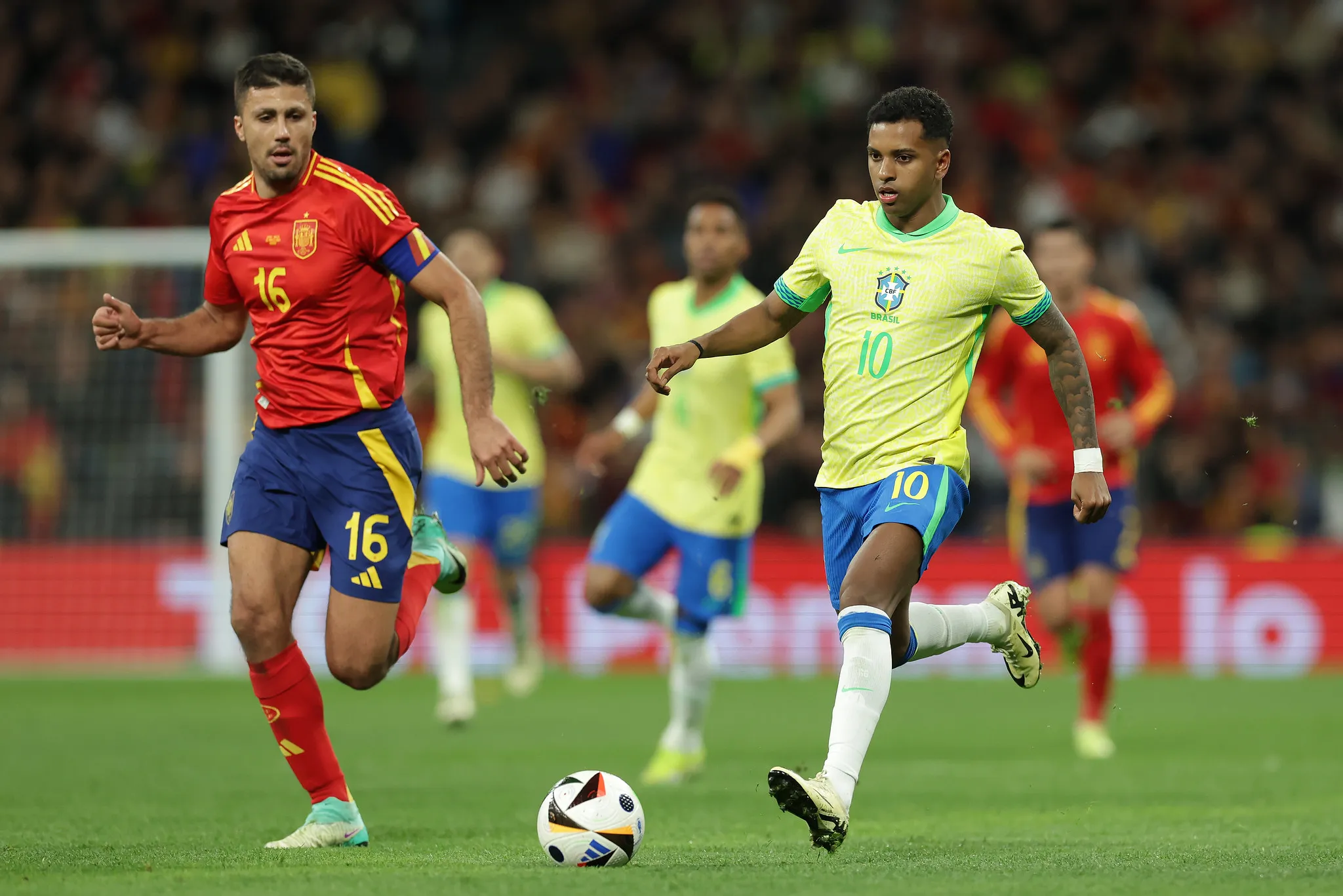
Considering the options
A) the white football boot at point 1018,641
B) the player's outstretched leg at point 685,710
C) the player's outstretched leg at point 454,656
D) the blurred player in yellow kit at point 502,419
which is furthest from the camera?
the blurred player in yellow kit at point 502,419

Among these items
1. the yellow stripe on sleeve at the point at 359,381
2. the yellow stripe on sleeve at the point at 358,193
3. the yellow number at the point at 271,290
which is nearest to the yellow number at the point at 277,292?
the yellow number at the point at 271,290

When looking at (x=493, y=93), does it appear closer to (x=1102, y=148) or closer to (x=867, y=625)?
(x=1102, y=148)

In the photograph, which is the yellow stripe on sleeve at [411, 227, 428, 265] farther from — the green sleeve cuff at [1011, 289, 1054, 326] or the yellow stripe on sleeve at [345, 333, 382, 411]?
the green sleeve cuff at [1011, 289, 1054, 326]

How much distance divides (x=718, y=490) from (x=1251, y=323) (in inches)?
479

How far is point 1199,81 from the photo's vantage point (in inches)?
834

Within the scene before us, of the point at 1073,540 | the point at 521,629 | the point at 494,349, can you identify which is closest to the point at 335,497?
the point at 1073,540

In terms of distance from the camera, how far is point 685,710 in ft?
29.9

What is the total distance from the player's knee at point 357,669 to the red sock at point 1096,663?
5.24 meters

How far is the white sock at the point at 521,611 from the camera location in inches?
545

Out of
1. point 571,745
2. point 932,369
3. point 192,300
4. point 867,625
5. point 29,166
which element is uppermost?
point 29,166

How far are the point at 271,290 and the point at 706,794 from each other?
10.7ft

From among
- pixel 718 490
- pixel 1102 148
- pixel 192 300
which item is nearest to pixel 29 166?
pixel 192 300

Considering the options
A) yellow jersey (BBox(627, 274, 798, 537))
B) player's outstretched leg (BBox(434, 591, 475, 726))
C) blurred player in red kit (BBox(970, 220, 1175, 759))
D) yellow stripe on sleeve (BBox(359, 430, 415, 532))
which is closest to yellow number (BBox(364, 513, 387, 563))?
yellow stripe on sleeve (BBox(359, 430, 415, 532))

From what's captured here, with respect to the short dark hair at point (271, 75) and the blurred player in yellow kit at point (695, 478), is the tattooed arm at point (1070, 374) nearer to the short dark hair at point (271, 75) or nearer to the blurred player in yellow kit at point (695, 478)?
the short dark hair at point (271, 75)
